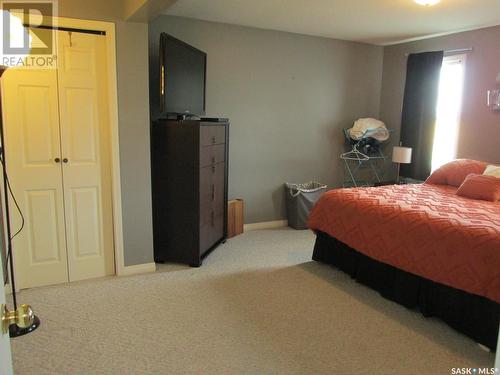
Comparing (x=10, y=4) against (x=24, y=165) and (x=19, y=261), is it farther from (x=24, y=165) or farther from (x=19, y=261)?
(x=19, y=261)

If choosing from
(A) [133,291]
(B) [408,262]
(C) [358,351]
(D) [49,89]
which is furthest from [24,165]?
(B) [408,262]

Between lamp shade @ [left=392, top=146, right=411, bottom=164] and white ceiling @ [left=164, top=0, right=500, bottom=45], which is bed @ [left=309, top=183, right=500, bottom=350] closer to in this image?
lamp shade @ [left=392, top=146, right=411, bottom=164]

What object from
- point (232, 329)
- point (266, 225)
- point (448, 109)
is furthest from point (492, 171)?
point (232, 329)

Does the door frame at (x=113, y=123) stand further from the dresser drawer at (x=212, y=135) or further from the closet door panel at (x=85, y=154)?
the dresser drawer at (x=212, y=135)

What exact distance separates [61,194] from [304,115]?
2941 millimetres

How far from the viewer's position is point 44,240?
3.01 metres

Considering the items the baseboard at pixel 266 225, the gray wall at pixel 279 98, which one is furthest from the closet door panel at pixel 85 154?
the baseboard at pixel 266 225

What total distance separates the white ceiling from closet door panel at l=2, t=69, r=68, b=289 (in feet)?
4.12

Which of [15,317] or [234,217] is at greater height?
[15,317]

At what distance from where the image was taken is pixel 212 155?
11.8 feet

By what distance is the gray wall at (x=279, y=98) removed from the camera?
4207mm

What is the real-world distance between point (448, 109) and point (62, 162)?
405 centimetres

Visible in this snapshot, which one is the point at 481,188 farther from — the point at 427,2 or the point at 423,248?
the point at 427,2

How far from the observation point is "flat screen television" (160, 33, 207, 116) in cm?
322
